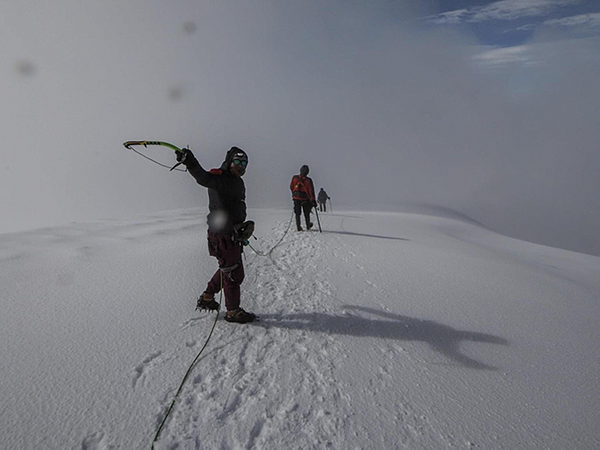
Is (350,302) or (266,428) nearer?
(266,428)

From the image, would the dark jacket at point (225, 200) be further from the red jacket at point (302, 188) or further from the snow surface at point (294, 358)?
the red jacket at point (302, 188)

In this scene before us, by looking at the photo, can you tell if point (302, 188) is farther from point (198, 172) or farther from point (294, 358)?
point (294, 358)

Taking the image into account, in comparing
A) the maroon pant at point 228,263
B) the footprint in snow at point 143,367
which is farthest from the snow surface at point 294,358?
the maroon pant at point 228,263

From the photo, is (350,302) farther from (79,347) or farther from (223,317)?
(79,347)

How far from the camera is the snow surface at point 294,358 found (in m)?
2.22

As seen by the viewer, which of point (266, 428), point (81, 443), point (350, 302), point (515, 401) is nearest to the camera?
point (81, 443)

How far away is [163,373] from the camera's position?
107 inches

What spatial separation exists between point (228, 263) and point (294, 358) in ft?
4.45

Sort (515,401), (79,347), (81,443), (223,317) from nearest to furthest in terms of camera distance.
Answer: (81,443)
(515,401)
(79,347)
(223,317)

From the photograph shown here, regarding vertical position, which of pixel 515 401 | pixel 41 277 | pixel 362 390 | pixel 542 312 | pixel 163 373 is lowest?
pixel 542 312

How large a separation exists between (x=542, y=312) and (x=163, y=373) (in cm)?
538

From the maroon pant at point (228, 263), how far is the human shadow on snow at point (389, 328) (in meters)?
0.49

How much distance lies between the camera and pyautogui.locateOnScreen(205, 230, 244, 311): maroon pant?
11.8ft

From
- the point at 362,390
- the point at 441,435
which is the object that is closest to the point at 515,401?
the point at 441,435
